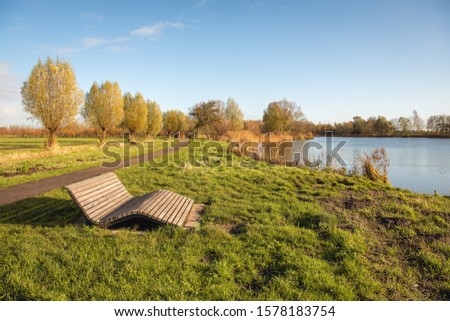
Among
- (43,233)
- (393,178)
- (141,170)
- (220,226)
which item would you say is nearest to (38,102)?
(141,170)

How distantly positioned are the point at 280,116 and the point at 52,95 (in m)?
47.0

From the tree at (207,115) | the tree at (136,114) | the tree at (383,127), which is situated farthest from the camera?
the tree at (383,127)

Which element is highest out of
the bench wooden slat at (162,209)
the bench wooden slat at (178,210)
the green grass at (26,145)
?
the green grass at (26,145)

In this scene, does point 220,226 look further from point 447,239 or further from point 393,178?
point 393,178

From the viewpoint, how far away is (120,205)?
22.8 feet

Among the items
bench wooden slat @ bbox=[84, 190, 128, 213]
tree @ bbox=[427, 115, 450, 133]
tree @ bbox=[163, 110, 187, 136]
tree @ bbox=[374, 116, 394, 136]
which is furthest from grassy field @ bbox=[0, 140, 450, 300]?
tree @ bbox=[427, 115, 450, 133]

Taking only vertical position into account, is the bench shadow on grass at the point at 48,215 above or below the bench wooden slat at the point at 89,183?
below

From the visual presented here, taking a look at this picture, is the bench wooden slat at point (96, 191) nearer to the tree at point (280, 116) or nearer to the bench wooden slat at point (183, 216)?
the bench wooden slat at point (183, 216)

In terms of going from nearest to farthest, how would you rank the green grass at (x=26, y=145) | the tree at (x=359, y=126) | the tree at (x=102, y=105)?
the green grass at (x=26, y=145) → the tree at (x=102, y=105) → the tree at (x=359, y=126)

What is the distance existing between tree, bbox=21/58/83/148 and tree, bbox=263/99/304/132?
43.3 m

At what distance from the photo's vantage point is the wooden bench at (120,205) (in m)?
5.65

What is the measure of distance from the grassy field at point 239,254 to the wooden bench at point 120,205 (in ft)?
0.98

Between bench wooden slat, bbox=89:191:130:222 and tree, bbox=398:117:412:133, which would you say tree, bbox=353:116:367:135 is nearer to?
tree, bbox=398:117:412:133

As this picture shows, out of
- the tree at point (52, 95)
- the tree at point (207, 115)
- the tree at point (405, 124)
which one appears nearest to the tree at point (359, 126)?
the tree at point (405, 124)
